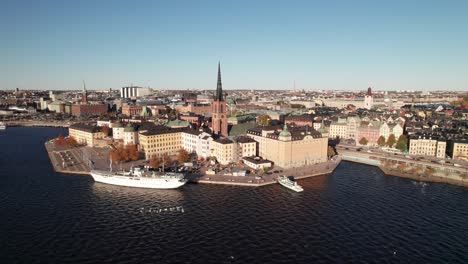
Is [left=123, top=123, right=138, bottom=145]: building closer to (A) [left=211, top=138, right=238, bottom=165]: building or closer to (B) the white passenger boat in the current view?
(A) [left=211, top=138, right=238, bottom=165]: building

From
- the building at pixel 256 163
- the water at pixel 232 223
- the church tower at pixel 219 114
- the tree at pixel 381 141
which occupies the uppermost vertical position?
the church tower at pixel 219 114

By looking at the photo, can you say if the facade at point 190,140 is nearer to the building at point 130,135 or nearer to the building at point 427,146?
the building at point 130,135

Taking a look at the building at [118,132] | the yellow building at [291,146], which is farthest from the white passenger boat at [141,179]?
the building at [118,132]

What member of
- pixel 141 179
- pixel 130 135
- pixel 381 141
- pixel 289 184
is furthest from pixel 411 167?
pixel 130 135

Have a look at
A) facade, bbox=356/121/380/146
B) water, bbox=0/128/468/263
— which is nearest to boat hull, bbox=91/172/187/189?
water, bbox=0/128/468/263

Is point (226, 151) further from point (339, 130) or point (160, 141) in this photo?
point (339, 130)

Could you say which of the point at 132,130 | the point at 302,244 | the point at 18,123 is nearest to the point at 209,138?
the point at 132,130

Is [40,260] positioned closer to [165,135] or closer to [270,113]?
[165,135]
